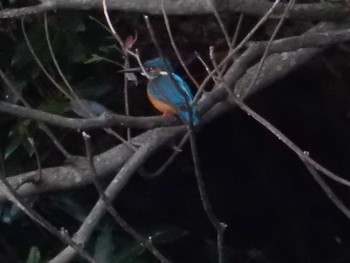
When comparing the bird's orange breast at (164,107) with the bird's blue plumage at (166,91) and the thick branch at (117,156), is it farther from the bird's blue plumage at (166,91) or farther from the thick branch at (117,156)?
the thick branch at (117,156)

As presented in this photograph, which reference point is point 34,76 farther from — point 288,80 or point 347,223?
point 347,223

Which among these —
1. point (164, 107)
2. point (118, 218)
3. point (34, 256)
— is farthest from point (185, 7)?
point (34, 256)

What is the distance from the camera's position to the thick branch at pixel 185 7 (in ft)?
11.2

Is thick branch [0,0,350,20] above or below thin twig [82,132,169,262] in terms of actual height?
above

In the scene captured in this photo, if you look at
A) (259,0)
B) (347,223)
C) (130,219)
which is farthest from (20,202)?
(347,223)

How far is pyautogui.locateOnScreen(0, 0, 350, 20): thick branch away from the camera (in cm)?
340

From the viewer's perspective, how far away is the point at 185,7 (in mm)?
3465

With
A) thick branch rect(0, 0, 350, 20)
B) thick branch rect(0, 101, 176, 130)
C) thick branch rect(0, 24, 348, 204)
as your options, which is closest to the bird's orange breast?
thick branch rect(0, 24, 348, 204)

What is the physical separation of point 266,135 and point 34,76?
1078mm

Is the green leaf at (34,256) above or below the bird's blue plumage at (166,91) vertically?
below

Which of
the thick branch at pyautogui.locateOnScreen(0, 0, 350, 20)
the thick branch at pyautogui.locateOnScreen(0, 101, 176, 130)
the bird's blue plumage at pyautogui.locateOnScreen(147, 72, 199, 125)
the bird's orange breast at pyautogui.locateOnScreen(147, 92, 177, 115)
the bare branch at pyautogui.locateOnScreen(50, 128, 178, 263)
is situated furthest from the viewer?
the bird's orange breast at pyautogui.locateOnScreen(147, 92, 177, 115)

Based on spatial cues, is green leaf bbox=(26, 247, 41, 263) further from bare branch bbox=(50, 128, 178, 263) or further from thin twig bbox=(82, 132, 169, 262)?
thin twig bbox=(82, 132, 169, 262)

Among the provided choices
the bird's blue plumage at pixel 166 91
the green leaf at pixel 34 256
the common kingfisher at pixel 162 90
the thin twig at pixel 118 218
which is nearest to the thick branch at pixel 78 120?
the thin twig at pixel 118 218

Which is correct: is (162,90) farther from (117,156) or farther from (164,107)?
(117,156)
